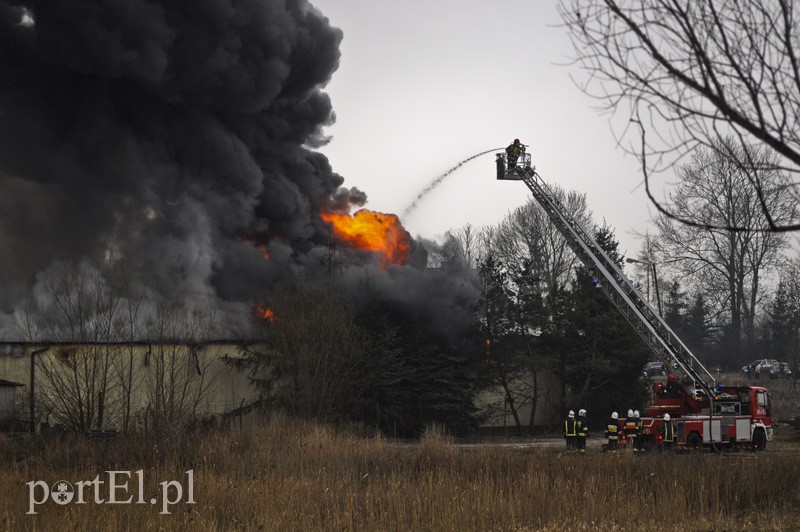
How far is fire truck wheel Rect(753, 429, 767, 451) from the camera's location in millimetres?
23469

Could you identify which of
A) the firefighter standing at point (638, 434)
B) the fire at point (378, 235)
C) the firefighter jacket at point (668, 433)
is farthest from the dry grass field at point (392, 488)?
the fire at point (378, 235)

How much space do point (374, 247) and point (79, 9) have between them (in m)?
15.3

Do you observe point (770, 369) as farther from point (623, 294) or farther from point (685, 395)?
point (623, 294)

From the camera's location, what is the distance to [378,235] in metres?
37.4

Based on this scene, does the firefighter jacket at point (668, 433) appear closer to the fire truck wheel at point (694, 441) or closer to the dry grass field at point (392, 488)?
the fire truck wheel at point (694, 441)

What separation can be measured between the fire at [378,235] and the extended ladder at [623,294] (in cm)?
998

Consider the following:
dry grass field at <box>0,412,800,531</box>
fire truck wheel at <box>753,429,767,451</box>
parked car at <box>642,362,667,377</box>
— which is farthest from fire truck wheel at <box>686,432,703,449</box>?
parked car at <box>642,362,667,377</box>

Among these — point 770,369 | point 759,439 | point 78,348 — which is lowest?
point 759,439

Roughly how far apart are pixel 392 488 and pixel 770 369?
3626 cm

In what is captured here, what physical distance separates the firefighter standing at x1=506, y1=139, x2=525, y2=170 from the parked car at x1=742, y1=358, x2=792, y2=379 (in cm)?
2250

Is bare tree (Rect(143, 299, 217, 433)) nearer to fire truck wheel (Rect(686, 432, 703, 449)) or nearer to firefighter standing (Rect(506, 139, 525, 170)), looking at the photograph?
firefighter standing (Rect(506, 139, 525, 170))

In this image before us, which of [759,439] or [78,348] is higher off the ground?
[78,348]

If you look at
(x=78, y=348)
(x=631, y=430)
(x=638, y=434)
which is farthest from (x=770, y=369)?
(x=78, y=348)

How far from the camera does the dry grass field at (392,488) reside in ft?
35.3
